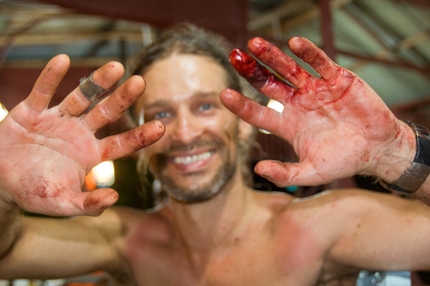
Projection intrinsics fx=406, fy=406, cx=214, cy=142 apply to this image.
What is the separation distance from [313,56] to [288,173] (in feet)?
1.00

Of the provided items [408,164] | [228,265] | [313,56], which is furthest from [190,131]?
[408,164]

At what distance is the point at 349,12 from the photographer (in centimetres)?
672

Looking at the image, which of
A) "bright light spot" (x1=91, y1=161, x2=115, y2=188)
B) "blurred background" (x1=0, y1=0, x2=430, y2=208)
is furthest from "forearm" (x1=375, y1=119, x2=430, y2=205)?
"bright light spot" (x1=91, y1=161, x2=115, y2=188)

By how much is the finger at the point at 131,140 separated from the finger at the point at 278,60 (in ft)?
1.04

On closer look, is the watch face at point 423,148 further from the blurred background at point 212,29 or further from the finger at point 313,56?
the blurred background at point 212,29

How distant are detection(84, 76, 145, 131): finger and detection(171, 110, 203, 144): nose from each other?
1.46ft

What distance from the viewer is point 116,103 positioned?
1.12m

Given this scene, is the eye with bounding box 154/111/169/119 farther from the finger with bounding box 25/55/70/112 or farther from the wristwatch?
the wristwatch

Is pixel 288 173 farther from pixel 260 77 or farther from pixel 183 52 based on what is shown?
pixel 183 52

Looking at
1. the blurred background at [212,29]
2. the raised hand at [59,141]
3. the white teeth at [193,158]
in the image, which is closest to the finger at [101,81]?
the raised hand at [59,141]

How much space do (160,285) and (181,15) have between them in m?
1.75

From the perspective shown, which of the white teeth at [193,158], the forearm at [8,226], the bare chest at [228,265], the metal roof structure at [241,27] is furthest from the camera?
the metal roof structure at [241,27]

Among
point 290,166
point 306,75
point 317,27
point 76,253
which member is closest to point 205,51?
point 306,75

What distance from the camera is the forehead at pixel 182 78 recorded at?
160 centimetres
